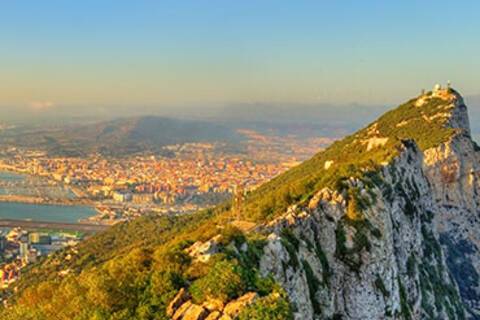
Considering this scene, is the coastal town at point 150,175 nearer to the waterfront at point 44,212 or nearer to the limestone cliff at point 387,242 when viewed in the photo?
the waterfront at point 44,212

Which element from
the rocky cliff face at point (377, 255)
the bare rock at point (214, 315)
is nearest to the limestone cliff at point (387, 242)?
the rocky cliff face at point (377, 255)

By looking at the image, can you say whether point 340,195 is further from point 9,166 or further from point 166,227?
point 9,166

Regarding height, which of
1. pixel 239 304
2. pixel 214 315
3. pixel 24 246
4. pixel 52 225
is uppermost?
pixel 239 304

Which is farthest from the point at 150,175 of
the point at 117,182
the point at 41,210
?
the point at 41,210

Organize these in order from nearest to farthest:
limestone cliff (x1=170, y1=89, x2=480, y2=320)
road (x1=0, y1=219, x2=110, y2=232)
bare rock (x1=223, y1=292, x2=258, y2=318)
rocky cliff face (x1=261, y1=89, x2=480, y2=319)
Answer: bare rock (x1=223, y1=292, x2=258, y2=318)
rocky cliff face (x1=261, y1=89, x2=480, y2=319)
limestone cliff (x1=170, y1=89, x2=480, y2=320)
road (x1=0, y1=219, x2=110, y2=232)

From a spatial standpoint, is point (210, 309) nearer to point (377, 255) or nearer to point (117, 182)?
point (377, 255)

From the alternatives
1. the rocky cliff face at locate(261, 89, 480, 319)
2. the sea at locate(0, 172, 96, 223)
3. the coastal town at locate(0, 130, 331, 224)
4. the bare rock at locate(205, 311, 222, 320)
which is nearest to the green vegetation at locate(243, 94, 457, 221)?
the rocky cliff face at locate(261, 89, 480, 319)

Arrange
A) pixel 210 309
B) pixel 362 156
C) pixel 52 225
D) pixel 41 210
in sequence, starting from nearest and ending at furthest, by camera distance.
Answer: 1. pixel 210 309
2. pixel 362 156
3. pixel 52 225
4. pixel 41 210

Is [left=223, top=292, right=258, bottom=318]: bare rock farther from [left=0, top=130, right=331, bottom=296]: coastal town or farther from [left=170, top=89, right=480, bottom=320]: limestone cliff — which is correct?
[left=0, top=130, right=331, bottom=296]: coastal town
